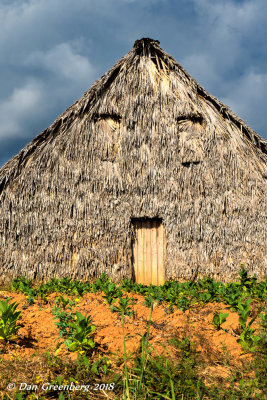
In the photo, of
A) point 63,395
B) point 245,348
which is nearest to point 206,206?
point 245,348

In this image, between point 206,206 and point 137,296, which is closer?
point 137,296

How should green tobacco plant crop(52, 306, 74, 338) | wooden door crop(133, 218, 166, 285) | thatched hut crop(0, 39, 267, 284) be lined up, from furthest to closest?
1. wooden door crop(133, 218, 166, 285)
2. thatched hut crop(0, 39, 267, 284)
3. green tobacco plant crop(52, 306, 74, 338)

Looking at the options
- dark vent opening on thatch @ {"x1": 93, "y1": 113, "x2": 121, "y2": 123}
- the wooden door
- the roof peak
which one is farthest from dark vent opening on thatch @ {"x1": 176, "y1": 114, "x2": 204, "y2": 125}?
the wooden door

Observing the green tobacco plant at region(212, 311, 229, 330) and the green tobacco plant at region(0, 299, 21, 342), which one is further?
the green tobacco plant at region(212, 311, 229, 330)

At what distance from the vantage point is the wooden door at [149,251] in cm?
707

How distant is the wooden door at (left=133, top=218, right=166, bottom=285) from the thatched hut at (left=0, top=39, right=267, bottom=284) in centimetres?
2

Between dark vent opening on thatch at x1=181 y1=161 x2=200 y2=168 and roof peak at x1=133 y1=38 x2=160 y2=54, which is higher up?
roof peak at x1=133 y1=38 x2=160 y2=54

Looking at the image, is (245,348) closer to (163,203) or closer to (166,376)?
(166,376)

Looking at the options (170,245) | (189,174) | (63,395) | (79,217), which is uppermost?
(189,174)

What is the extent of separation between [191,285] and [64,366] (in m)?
4.03

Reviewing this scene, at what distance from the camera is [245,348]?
3.39 metres

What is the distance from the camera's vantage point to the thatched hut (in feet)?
22.7

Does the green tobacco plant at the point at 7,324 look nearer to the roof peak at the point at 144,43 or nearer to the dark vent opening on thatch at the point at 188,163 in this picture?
the dark vent opening on thatch at the point at 188,163

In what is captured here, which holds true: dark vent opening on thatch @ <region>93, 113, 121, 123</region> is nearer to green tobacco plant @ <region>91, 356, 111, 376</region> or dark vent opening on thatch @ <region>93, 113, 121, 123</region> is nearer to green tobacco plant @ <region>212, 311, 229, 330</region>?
green tobacco plant @ <region>212, 311, 229, 330</region>
